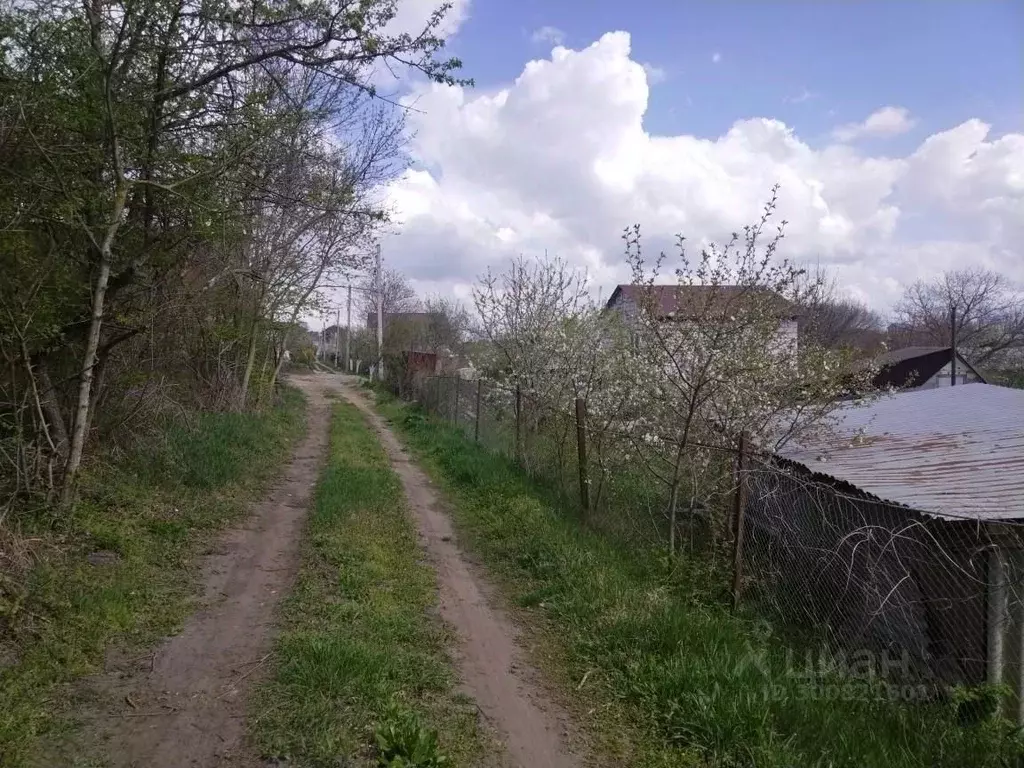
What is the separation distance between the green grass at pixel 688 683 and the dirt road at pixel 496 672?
0.20 metres

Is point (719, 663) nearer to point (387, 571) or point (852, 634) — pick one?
point (852, 634)

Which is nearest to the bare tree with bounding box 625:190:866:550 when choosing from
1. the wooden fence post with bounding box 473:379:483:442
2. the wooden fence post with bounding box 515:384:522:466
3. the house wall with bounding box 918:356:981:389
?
the wooden fence post with bounding box 515:384:522:466

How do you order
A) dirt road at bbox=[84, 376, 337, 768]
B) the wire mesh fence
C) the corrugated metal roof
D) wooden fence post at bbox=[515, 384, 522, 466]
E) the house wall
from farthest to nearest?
1. the house wall
2. wooden fence post at bbox=[515, 384, 522, 466]
3. the corrugated metal roof
4. the wire mesh fence
5. dirt road at bbox=[84, 376, 337, 768]

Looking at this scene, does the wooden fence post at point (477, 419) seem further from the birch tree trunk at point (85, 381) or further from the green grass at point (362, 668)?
the birch tree trunk at point (85, 381)

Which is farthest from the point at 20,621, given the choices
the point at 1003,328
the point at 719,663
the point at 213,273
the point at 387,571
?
the point at 1003,328

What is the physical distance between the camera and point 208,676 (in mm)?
3854

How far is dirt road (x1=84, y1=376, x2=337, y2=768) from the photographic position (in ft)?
10.3

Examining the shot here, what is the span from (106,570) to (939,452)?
730 cm

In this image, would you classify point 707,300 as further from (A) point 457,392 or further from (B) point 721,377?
(A) point 457,392

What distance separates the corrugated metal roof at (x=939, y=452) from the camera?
4805 mm

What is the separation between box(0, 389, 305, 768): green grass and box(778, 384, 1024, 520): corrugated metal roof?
518cm

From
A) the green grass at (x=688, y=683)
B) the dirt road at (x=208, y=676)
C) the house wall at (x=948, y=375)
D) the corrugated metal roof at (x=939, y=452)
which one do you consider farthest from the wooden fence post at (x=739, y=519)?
the house wall at (x=948, y=375)

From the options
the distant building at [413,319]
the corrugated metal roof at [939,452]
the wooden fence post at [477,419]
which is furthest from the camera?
the distant building at [413,319]

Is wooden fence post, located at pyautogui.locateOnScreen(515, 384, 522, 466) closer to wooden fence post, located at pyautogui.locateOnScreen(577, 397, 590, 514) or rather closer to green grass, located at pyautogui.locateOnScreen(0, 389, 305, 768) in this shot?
wooden fence post, located at pyautogui.locateOnScreen(577, 397, 590, 514)
